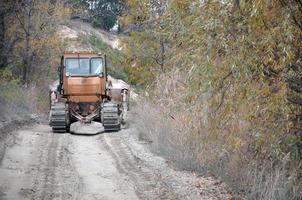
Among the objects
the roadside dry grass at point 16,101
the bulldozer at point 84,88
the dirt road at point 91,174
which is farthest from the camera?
the roadside dry grass at point 16,101

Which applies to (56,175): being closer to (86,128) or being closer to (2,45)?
(86,128)

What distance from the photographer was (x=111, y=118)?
61.3ft

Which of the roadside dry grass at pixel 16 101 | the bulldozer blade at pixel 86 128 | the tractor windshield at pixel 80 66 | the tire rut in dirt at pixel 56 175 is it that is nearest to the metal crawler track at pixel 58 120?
the bulldozer blade at pixel 86 128

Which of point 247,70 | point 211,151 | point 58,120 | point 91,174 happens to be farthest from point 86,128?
point 247,70

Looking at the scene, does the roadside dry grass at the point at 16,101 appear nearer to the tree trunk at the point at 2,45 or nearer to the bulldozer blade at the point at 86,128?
the tree trunk at the point at 2,45

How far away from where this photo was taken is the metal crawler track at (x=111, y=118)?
1866cm

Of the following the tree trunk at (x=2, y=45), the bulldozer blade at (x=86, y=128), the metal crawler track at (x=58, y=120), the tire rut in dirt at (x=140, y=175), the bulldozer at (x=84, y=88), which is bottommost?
the bulldozer blade at (x=86, y=128)

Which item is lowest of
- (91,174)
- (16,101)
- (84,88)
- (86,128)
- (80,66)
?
(86,128)

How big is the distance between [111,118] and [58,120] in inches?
68.3

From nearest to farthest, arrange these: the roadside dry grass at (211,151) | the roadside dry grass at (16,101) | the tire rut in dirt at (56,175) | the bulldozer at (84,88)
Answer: the roadside dry grass at (211,151)
the tire rut in dirt at (56,175)
the bulldozer at (84,88)
the roadside dry grass at (16,101)

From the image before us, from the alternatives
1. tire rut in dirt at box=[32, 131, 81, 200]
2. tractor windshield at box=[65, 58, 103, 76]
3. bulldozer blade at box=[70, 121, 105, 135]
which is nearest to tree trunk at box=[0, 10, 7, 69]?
tractor windshield at box=[65, 58, 103, 76]

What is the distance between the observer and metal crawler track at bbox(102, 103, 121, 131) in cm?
1866

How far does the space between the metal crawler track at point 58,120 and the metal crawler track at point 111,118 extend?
1.31m

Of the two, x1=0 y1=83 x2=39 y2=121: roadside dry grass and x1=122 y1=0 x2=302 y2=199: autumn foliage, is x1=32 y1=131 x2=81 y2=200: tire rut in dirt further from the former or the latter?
x1=0 y1=83 x2=39 y2=121: roadside dry grass
